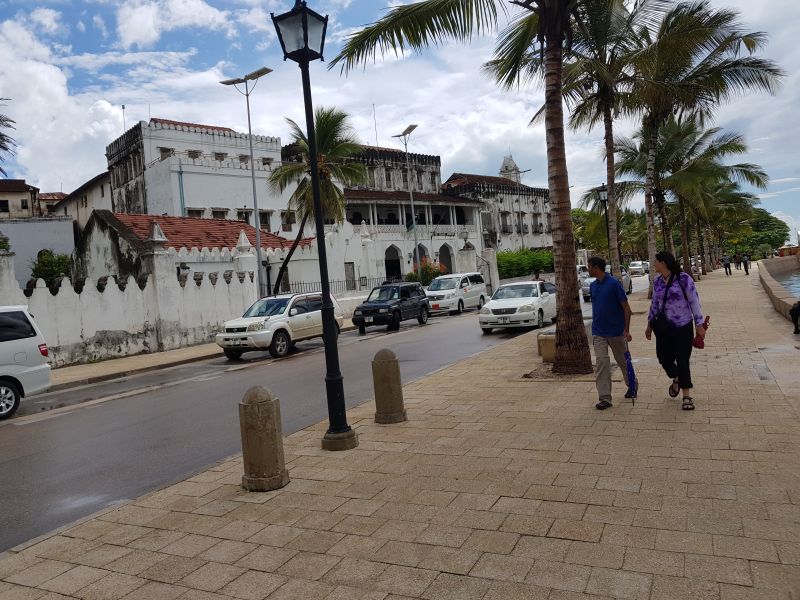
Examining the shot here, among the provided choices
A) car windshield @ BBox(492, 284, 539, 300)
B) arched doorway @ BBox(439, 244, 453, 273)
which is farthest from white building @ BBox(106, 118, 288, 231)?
car windshield @ BBox(492, 284, 539, 300)

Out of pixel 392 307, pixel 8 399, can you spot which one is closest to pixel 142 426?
pixel 8 399

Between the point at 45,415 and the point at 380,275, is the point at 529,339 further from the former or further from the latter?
the point at 380,275

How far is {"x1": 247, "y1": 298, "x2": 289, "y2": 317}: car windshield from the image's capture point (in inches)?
733

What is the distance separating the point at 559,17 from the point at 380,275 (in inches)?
1067

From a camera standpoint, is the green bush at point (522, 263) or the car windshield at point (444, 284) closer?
the car windshield at point (444, 284)

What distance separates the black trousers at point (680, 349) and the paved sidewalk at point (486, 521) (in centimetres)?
40

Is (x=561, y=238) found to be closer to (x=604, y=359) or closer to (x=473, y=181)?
(x=604, y=359)

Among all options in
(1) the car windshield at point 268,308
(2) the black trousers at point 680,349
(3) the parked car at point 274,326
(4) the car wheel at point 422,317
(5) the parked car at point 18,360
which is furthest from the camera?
(4) the car wheel at point 422,317

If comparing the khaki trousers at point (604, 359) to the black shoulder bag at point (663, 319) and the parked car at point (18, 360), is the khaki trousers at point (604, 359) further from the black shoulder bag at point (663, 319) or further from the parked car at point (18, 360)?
the parked car at point (18, 360)

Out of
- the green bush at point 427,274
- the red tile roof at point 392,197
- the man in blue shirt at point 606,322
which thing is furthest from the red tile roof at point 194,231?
the man in blue shirt at point 606,322

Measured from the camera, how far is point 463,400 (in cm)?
904

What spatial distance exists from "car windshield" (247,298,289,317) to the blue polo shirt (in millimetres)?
12103

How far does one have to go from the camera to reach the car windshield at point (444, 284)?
3052 centimetres

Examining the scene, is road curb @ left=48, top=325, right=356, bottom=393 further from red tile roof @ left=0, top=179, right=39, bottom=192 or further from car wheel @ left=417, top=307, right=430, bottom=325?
red tile roof @ left=0, top=179, right=39, bottom=192
